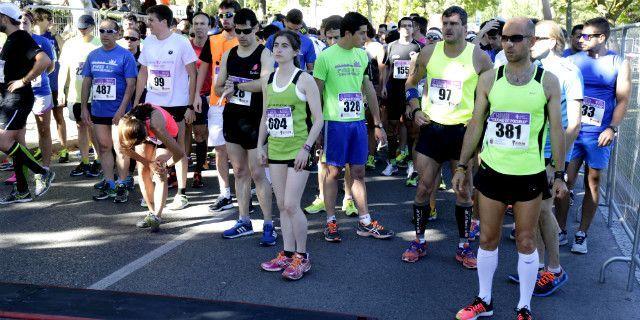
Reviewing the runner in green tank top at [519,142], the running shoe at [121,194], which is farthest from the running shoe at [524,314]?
the running shoe at [121,194]

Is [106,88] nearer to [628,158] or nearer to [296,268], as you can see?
[296,268]

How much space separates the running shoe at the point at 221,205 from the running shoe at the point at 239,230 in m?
0.99

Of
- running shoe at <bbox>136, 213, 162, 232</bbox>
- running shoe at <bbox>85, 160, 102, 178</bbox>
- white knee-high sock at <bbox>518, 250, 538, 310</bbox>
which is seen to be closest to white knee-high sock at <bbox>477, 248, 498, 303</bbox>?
white knee-high sock at <bbox>518, 250, 538, 310</bbox>

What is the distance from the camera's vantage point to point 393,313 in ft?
15.5

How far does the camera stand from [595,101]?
6145 mm

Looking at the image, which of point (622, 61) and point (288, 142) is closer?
point (288, 142)

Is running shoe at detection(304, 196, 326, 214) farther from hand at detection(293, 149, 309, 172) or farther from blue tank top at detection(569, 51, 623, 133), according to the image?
blue tank top at detection(569, 51, 623, 133)

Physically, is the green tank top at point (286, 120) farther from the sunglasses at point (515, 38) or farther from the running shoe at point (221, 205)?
the running shoe at point (221, 205)

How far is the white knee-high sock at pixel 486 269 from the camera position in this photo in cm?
457

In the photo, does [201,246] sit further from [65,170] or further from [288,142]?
[65,170]

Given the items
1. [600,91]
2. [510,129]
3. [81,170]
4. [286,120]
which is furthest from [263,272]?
[81,170]

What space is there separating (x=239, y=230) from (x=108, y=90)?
257cm

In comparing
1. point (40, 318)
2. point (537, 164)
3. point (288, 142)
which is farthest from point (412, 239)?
point (40, 318)

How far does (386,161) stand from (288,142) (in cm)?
530
